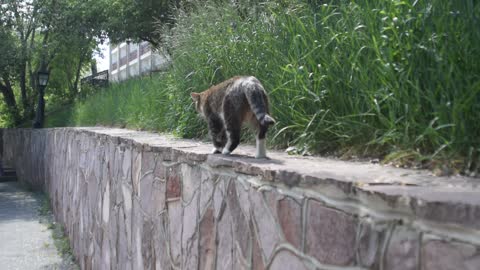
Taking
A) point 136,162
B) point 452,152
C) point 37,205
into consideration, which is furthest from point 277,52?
point 37,205

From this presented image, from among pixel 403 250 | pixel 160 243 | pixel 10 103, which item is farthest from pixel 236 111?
pixel 10 103

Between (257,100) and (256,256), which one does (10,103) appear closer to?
(257,100)

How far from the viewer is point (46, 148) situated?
13648 millimetres

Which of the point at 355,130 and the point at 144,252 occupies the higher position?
the point at 355,130

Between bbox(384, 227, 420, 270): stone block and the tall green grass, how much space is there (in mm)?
846

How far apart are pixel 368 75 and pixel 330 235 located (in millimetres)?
1545

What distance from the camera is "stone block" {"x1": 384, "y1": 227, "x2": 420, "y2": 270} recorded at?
159cm

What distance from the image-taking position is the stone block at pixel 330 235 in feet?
6.17

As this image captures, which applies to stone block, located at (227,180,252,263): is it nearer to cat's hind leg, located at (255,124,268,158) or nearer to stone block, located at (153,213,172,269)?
cat's hind leg, located at (255,124,268,158)

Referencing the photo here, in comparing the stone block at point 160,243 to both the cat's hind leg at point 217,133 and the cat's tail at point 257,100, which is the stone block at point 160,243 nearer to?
the cat's hind leg at point 217,133

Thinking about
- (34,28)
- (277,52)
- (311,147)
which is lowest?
(311,147)

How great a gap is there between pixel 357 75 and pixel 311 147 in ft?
1.86

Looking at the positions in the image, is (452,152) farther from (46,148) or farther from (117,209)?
(46,148)

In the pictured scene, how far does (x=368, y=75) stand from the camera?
3.27 m
